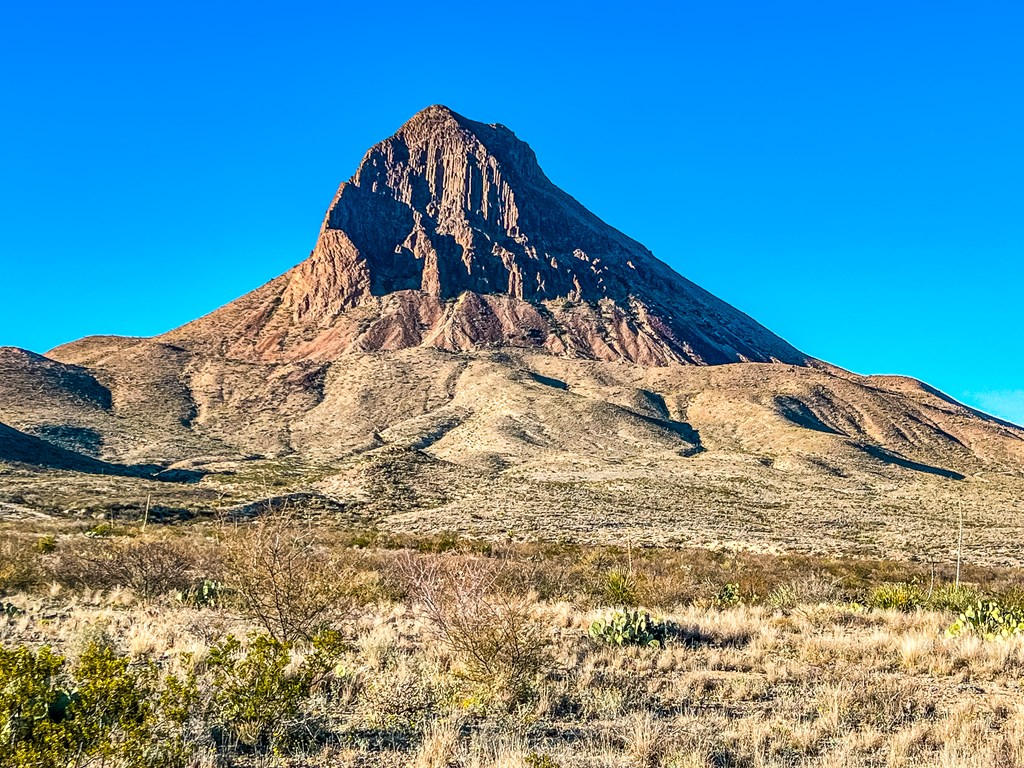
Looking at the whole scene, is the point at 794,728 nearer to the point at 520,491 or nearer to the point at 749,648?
the point at 749,648

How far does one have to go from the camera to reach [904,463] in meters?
83.8

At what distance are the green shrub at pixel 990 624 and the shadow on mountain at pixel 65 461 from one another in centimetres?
6450

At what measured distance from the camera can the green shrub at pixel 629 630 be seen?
10781 mm

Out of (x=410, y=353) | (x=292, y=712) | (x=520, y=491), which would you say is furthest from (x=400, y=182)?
(x=292, y=712)

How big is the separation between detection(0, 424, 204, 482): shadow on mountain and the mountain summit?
5250 cm

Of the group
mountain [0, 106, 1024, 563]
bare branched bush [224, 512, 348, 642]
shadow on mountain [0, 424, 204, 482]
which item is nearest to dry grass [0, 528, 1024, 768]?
bare branched bush [224, 512, 348, 642]

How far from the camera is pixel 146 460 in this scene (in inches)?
2940

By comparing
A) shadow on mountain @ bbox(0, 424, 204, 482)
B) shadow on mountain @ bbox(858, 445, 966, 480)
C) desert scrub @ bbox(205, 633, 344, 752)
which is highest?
shadow on mountain @ bbox(858, 445, 966, 480)

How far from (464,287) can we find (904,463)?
86542 millimetres

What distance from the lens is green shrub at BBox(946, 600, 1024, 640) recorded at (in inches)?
453

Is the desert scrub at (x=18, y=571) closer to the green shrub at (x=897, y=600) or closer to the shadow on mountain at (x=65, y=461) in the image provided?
the green shrub at (x=897, y=600)

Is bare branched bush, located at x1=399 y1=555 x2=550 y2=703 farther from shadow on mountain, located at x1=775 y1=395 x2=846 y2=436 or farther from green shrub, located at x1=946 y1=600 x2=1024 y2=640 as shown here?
shadow on mountain, located at x1=775 y1=395 x2=846 y2=436

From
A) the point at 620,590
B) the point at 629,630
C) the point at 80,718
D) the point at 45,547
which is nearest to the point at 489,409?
the point at 45,547

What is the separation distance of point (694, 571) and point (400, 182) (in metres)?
173
